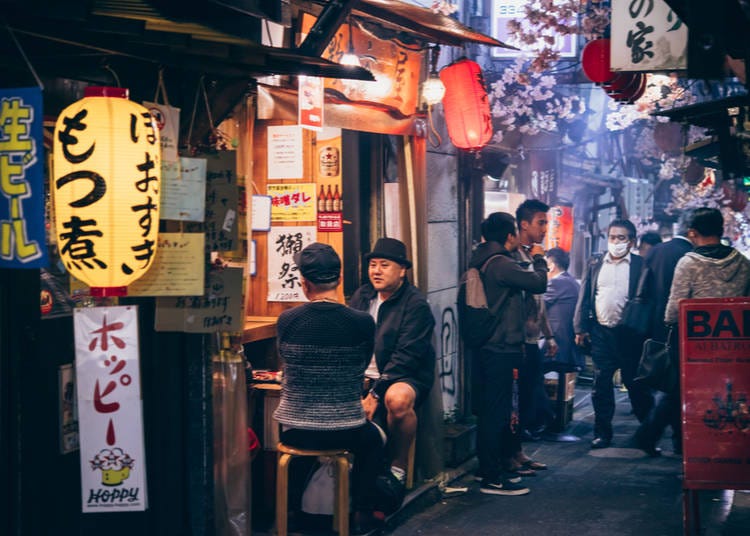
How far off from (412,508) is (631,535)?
220cm

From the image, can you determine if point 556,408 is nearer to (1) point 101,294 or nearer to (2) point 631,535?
(2) point 631,535

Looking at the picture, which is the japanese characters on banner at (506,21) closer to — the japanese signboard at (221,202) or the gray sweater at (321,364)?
the gray sweater at (321,364)

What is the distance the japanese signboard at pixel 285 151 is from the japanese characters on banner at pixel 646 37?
3.29 metres

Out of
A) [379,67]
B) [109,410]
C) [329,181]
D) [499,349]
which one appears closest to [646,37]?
[379,67]

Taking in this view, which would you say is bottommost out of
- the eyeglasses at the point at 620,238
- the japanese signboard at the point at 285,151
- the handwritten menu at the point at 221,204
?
the eyeglasses at the point at 620,238

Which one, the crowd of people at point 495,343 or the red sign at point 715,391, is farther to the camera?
the red sign at point 715,391

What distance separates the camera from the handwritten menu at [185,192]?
6977 millimetres

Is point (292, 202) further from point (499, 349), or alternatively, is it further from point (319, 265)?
point (499, 349)

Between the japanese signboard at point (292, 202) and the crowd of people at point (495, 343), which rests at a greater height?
the japanese signboard at point (292, 202)

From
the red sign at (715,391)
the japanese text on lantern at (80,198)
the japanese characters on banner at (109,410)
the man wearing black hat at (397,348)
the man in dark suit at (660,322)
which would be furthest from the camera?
the man in dark suit at (660,322)

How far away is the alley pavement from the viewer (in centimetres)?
925

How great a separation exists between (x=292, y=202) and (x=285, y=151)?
1.84 ft

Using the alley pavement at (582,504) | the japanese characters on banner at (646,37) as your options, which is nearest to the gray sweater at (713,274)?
the alley pavement at (582,504)

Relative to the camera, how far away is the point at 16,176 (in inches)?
218
